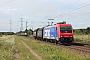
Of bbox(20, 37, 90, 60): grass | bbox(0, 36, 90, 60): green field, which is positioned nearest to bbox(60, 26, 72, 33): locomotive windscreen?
bbox(0, 36, 90, 60): green field

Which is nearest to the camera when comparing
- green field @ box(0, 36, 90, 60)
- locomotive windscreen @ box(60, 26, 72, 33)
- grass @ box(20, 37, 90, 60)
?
grass @ box(20, 37, 90, 60)

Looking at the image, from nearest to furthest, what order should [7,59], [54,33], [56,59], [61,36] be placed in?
[56,59], [7,59], [61,36], [54,33]

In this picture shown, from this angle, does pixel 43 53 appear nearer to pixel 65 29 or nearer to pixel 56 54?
pixel 56 54

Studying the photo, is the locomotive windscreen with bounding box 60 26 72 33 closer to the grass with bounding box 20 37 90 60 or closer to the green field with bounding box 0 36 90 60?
the green field with bounding box 0 36 90 60

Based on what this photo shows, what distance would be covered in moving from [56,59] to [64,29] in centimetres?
2168

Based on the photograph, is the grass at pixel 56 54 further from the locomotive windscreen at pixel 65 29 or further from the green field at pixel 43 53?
the locomotive windscreen at pixel 65 29

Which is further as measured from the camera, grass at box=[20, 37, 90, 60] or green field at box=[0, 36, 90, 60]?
green field at box=[0, 36, 90, 60]

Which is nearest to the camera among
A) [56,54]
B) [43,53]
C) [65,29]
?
[56,54]

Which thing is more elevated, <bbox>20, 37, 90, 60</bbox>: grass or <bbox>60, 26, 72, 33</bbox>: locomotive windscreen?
<bbox>60, 26, 72, 33</bbox>: locomotive windscreen

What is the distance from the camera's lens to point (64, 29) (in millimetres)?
37656

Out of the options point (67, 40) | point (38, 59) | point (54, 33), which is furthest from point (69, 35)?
point (38, 59)

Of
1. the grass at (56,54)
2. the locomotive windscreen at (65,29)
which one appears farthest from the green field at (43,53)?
the locomotive windscreen at (65,29)

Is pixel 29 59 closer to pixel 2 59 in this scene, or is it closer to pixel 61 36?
pixel 2 59

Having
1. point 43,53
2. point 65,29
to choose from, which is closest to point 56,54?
point 43,53
